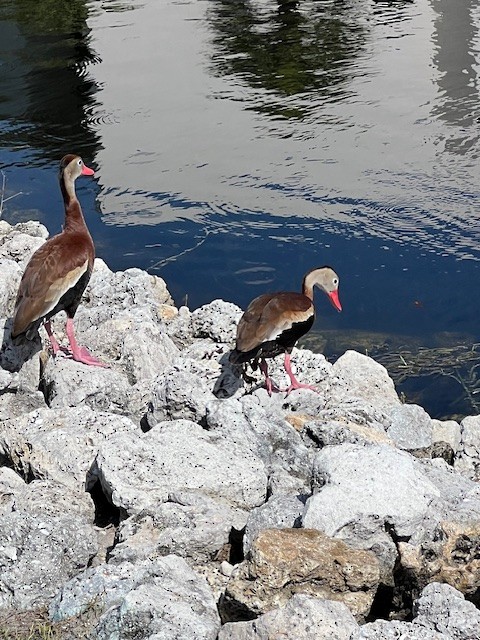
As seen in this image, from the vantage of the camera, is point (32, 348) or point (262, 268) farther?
point (262, 268)

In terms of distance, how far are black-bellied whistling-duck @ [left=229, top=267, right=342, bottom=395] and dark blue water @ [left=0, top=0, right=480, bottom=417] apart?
1.57m

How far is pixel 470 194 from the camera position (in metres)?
10.4

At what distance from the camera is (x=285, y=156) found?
39.8ft

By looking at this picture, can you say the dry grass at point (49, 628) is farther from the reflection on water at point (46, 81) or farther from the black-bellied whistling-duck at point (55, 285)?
the reflection on water at point (46, 81)

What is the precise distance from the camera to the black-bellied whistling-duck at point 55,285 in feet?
20.1

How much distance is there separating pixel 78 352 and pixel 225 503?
2029 mm

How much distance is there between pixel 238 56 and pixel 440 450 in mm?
12795

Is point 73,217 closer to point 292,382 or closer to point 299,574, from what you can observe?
point 292,382

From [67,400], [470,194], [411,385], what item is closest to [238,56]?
[470,194]

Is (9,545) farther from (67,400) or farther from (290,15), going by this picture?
(290,15)

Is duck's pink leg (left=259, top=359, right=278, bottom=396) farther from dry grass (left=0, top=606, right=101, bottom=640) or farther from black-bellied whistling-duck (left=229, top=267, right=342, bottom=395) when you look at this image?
dry grass (left=0, top=606, right=101, bottom=640)

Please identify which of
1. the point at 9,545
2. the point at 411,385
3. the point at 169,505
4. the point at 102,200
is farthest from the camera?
the point at 102,200

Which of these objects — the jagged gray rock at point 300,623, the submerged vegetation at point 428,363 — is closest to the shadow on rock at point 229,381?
the submerged vegetation at point 428,363

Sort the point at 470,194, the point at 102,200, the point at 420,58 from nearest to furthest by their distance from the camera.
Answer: the point at 470,194, the point at 102,200, the point at 420,58
